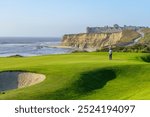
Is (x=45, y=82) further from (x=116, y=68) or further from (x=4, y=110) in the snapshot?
(x=4, y=110)

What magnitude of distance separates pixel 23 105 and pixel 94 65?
16881mm

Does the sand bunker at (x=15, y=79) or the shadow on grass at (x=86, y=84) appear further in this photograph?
the sand bunker at (x=15, y=79)

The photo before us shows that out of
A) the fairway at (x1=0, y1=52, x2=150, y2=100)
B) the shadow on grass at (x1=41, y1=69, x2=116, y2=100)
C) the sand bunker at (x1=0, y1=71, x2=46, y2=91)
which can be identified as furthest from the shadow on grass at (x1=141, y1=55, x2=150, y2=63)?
the sand bunker at (x1=0, y1=71, x2=46, y2=91)

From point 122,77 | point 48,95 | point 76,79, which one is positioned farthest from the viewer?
point 122,77

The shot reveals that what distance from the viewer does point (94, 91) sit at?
22.5m

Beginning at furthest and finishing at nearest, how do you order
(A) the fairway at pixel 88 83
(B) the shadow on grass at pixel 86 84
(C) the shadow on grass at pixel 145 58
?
(C) the shadow on grass at pixel 145 58
(B) the shadow on grass at pixel 86 84
(A) the fairway at pixel 88 83

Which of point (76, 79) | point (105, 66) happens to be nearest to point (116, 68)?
point (105, 66)

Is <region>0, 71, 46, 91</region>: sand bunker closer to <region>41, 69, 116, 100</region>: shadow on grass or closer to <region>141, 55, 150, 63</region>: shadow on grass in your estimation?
<region>41, 69, 116, 100</region>: shadow on grass

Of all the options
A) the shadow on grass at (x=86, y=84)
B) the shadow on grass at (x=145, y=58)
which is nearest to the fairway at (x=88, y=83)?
the shadow on grass at (x=86, y=84)

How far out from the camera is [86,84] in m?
23.6

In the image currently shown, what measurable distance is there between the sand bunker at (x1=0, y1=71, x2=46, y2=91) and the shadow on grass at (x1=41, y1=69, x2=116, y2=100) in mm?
3306

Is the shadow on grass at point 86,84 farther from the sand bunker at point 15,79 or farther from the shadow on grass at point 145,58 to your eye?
the shadow on grass at point 145,58

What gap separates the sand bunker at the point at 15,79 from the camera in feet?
84.8

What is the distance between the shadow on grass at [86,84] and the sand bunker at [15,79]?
3.31 meters
